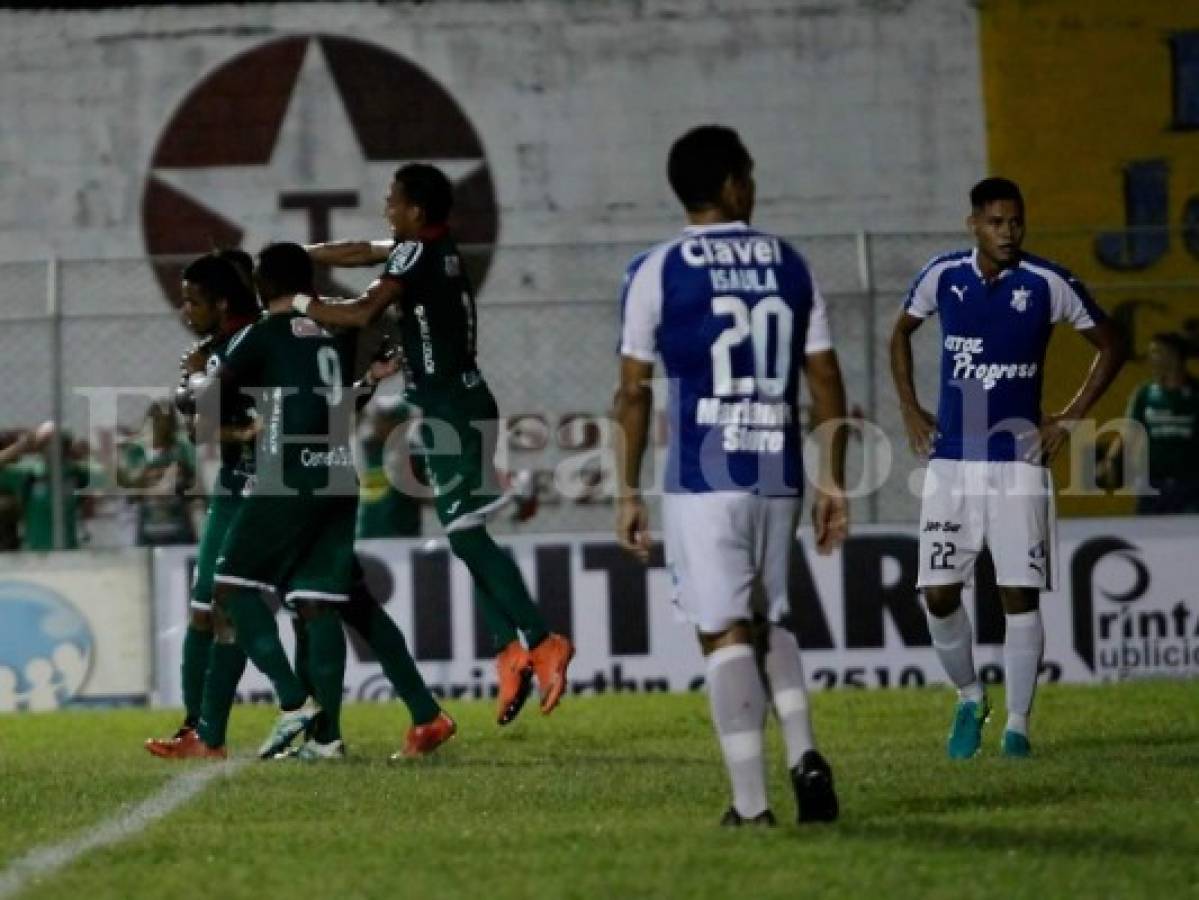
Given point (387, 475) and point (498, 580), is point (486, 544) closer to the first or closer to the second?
point (498, 580)

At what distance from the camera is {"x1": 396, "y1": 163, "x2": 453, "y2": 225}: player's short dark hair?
1123cm

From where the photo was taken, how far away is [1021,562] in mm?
11117

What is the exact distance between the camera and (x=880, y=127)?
76.1ft

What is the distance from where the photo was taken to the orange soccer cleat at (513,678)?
1124cm

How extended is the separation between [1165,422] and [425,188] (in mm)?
8637

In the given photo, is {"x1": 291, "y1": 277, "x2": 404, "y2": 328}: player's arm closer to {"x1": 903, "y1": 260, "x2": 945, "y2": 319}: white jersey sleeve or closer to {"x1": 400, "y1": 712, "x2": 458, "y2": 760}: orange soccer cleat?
{"x1": 400, "y1": 712, "x2": 458, "y2": 760}: orange soccer cleat

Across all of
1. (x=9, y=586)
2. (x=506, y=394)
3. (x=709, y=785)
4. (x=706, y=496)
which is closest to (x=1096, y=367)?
(x=709, y=785)

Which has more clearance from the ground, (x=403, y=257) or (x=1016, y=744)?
(x=403, y=257)

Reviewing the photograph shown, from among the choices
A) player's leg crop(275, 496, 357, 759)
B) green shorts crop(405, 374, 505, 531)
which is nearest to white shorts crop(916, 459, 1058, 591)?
green shorts crop(405, 374, 505, 531)

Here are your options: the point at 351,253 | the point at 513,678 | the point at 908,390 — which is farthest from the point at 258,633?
the point at 908,390

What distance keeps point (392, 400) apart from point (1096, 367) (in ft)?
28.5

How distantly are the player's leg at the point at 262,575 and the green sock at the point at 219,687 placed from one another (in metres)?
0.08

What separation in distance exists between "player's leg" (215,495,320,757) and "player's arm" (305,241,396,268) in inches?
41.8

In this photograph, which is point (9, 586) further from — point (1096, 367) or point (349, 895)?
point (349, 895)
